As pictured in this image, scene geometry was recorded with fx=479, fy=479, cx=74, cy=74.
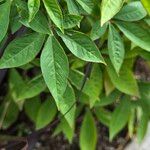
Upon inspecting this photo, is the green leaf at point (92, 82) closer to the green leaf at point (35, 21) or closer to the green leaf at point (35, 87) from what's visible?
the green leaf at point (35, 87)

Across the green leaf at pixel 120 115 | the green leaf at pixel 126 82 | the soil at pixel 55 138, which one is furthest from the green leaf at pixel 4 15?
the soil at pixel 55 138

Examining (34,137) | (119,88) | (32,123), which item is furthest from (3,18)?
(32,123)

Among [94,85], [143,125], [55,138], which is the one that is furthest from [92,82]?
[55,138]

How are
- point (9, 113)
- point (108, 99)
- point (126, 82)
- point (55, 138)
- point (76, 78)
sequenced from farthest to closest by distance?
1. point (55, 138)
2. point (9, 113)
3. point (108, 99)
4. point (126, 82)
5. point (76, 78)

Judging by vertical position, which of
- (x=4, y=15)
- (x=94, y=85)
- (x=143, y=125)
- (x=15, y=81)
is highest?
(x=4, y=15)

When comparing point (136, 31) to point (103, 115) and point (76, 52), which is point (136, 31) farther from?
point (103, 115)

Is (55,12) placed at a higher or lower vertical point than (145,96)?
higher
